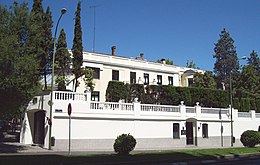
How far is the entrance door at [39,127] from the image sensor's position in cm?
2759

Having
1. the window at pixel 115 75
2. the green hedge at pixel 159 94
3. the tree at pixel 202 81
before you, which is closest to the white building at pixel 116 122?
the window at pixel 115 75

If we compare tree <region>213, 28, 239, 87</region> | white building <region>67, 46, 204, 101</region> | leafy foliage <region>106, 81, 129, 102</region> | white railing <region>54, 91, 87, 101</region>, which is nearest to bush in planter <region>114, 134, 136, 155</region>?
white railing <region>54, 91, 87, 101</region>

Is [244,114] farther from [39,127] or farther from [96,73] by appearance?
[39,127]

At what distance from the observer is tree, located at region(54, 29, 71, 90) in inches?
1289

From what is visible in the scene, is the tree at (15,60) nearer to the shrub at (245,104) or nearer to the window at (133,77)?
the window at (133,77)

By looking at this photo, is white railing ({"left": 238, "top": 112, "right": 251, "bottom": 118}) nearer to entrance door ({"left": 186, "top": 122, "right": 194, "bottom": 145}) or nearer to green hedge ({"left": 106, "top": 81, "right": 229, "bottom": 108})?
green hedge ({"left": 106, "top": 81, "right": 229, "bottom": 108})

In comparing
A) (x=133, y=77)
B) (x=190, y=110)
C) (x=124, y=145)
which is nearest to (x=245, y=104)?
(x=190, y=110)

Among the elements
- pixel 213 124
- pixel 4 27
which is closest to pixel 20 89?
pixel 4 27

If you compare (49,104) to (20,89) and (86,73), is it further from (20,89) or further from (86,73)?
(86,73)

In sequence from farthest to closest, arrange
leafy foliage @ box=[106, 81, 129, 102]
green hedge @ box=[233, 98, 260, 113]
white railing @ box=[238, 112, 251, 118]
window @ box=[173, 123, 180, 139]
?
1. green hedge @ box=[233, 98, 260, 113]
2. white railing @ box=[238, 112, 251, 118]
3. leafy foliage @ box=[106, 81, 129, 102]
4. window @ box=[173, 123, 180, 139]

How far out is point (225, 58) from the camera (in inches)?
3017

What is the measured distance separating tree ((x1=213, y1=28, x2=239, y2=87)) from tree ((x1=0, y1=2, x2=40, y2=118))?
57998 mm

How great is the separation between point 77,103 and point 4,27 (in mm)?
7936

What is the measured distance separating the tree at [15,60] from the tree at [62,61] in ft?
30.8
